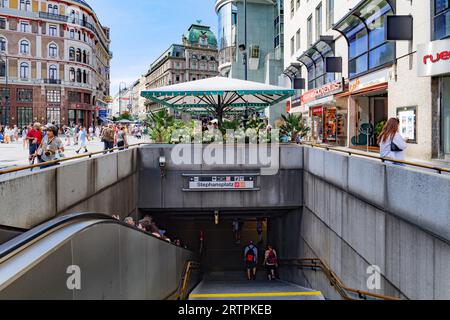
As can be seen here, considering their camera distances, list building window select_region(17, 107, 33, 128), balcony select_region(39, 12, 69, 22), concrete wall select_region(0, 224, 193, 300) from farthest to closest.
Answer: balcony select_region(39, 12, 69, 22) → building window select_region(17, 107, 33, 128) → concrete wall select_region(0, 224, 193, 300)

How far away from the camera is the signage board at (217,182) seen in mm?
14562

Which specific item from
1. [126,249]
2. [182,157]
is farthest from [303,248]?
[126,249]

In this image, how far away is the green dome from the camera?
106 m

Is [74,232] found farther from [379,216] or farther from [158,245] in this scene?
[379,216]

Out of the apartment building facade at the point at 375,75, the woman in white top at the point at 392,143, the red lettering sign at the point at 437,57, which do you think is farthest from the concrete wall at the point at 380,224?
the red lettering sign at the point at 437,57

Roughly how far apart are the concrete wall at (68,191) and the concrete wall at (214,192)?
68.9 inches

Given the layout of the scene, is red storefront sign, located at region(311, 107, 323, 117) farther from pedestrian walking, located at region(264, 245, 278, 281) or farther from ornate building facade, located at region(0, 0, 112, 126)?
ornate building facade, located at region(0, 0, 112, 126)

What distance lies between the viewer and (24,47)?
187 ft

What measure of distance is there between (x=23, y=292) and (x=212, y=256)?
814 inches

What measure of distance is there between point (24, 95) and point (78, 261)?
6127 centimetres

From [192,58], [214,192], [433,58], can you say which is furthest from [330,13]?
[192,58]

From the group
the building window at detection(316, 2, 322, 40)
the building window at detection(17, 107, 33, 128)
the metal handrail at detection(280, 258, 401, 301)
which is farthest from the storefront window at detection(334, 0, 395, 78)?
the building window at detection(17, 107, 33, 128)

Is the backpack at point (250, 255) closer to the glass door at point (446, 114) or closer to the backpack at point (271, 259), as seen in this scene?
the backpack at point (271, 259)

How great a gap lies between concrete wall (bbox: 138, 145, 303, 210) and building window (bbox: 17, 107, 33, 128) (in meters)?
50.1
